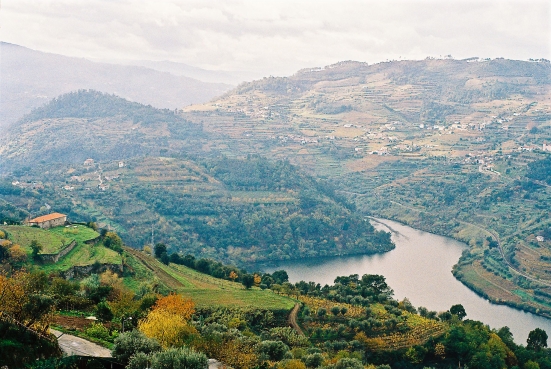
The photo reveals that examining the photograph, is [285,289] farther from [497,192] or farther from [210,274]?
[497,192]

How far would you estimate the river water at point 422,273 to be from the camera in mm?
47188

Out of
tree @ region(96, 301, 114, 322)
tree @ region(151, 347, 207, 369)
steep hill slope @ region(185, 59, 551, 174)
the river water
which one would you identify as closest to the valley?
tree @ region(96, 301, 114, 322)

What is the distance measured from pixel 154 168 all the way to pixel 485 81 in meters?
86.4

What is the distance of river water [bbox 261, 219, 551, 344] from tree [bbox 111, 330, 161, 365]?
31995 millimetres

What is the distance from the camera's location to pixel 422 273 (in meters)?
57.2

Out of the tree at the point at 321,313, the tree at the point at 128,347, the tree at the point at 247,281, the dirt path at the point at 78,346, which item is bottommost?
the tree at the point at 247,281

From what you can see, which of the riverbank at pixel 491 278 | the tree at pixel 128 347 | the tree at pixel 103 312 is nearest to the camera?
the tree at pixel 128 347

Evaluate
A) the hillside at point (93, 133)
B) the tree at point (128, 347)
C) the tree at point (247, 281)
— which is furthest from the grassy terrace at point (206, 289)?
the hillside at point (93, 133)

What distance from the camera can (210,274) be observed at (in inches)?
1624

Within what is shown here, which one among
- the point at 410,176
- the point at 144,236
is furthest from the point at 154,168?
the point at 410,176

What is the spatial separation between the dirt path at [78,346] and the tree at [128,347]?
82 cm

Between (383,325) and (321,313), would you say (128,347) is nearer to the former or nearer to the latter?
(321,313)

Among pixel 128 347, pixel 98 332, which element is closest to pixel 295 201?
pixel 98 332

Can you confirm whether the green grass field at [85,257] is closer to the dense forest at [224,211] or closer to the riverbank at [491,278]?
the dense forest at [224,211]
